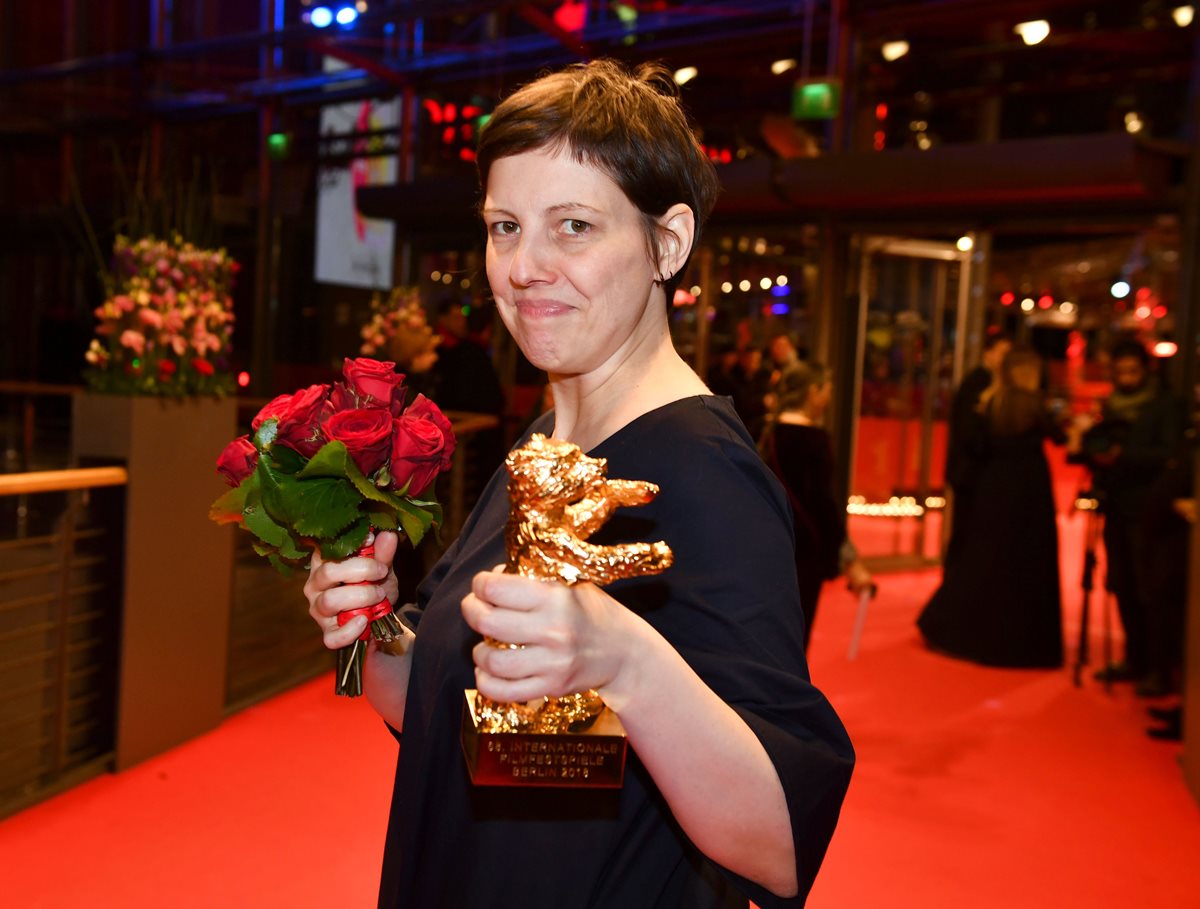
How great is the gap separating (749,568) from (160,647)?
3.63 metres

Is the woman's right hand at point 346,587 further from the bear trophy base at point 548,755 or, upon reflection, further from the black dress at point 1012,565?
the black dress at point 1012,565

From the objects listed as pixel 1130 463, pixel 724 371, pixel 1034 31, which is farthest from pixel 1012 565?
pixel 1034 31

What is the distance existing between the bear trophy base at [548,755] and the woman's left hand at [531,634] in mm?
73

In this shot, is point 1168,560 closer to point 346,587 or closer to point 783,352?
point 783,352

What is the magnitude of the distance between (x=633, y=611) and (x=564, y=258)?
354 millimetres

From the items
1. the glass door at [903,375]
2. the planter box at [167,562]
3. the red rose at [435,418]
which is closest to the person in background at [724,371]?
the glass door at [903,375]

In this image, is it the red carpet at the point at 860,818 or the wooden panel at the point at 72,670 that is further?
the wooden panel at the point at 72,670

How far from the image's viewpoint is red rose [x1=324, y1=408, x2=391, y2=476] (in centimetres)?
113

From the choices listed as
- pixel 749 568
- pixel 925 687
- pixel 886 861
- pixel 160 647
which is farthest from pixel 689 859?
pixel 925 687

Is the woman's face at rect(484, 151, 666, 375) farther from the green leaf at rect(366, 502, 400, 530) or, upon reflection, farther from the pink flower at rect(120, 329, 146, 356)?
the pink flower at rect(120, 329, 146, 356)

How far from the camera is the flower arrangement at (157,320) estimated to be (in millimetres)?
4023

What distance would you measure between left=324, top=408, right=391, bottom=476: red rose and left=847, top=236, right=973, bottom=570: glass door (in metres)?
7.72

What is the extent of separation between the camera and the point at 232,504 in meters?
1.24

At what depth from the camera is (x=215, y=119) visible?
1198 cm
